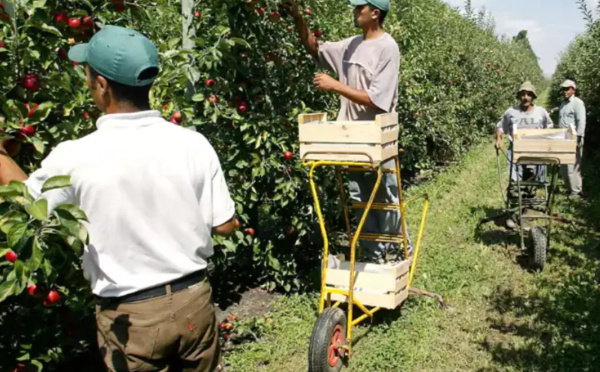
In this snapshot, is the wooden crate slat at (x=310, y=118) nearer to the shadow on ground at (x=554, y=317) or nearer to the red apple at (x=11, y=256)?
the shadow on ground at (x=554, y=317)

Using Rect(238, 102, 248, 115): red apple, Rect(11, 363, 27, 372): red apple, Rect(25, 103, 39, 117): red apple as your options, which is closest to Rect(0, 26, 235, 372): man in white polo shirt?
Rect(25, 103, 39, 117): red apple

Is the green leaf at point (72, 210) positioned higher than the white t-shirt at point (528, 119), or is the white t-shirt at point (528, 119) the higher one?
the green leaf at point (72, 210)

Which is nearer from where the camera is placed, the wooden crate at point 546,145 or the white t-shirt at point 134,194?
the white t-shirt at point 134,194

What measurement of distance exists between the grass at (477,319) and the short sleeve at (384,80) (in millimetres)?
1642

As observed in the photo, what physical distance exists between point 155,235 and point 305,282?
3144 mm

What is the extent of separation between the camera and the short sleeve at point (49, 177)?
1805mm

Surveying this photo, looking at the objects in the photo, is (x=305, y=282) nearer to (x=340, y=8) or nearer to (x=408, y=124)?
(x=340, y=8)

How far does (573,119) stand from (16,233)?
30.0ft

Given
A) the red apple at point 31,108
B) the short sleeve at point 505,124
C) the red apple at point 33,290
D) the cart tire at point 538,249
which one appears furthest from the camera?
the short sleeve at point 505,124

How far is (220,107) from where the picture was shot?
4.00 metres

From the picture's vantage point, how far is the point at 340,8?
7281 mm

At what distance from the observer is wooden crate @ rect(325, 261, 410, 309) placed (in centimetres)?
410

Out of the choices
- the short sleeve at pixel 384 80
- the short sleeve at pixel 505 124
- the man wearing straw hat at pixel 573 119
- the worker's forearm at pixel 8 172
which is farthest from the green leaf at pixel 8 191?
the man wearing straw hat at pixel 573 119

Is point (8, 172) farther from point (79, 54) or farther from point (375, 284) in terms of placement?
point (375, 284)
